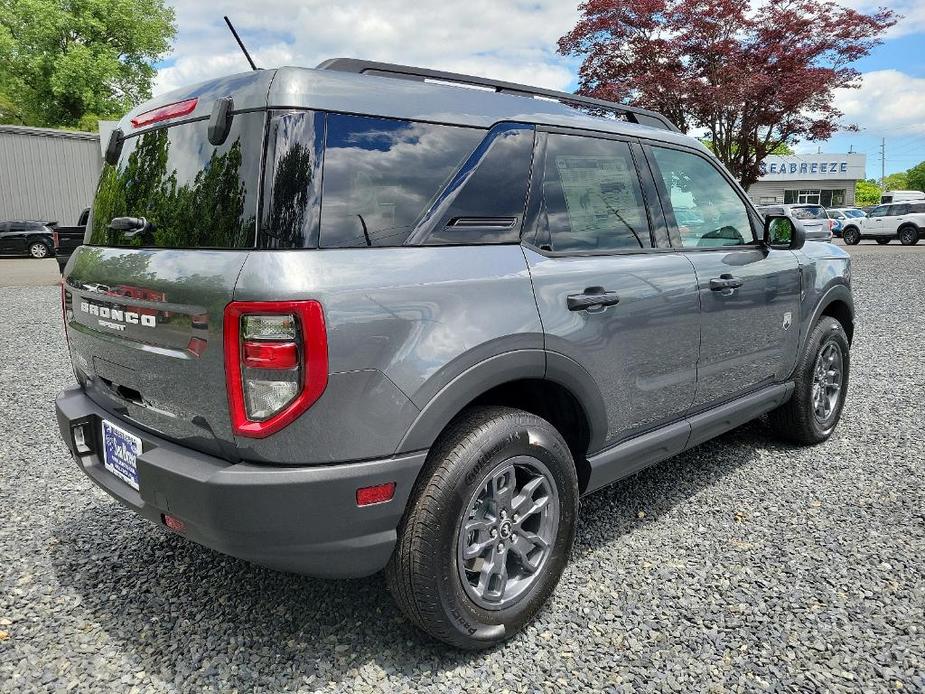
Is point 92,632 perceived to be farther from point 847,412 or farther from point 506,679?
point 847,412

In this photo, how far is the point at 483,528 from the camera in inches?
91.9

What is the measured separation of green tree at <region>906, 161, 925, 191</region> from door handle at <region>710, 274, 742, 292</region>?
119977 mm

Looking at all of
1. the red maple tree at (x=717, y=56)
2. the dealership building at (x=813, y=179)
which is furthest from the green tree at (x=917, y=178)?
the red maple tree at (x=717, y=56)

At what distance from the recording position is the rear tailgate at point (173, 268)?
1.98m

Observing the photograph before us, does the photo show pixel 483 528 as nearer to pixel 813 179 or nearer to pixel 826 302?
pixel 826 302

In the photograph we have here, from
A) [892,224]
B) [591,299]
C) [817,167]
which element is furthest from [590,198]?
[817,167]

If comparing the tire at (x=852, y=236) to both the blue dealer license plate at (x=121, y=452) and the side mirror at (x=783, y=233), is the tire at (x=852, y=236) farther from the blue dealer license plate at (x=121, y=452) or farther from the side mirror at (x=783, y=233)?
the blue dealer license plate at (x=121, y=452)

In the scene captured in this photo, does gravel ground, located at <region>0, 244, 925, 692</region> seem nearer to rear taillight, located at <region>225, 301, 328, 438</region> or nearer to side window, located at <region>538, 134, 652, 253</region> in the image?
rear taillight, located at <region>225, 301, 328, 438</region>

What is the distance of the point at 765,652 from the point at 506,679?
0.88 m

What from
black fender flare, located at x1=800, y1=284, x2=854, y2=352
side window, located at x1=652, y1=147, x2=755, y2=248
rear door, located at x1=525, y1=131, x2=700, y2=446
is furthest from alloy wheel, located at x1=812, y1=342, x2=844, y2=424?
rear door, located at x1=525, y1=131, x2=700, y2=446

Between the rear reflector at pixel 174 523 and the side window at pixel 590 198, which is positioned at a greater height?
the side window at pixel 590 198

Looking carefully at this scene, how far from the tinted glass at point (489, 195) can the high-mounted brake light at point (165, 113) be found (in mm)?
892

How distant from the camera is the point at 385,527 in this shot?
6.74 ft

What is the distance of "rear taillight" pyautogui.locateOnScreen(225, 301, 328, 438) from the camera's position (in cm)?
185
